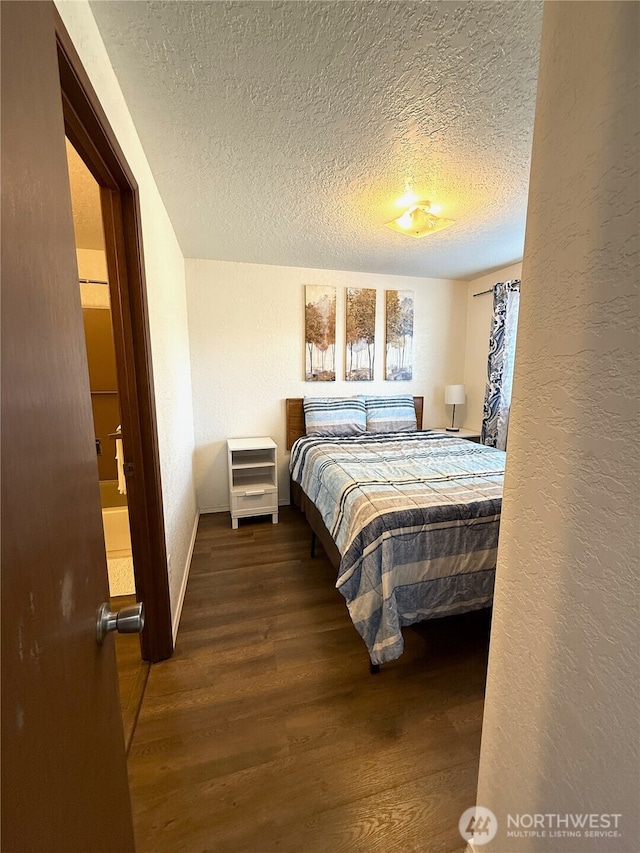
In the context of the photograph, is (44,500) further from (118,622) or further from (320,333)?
(320,333)

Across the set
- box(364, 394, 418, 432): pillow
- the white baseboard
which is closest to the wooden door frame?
the white baseboard

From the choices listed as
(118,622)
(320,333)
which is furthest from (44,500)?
(320,333)

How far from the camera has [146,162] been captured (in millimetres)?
1646

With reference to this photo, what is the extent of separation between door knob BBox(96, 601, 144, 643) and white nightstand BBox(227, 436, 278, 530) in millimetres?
2345

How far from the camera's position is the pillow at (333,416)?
328 centimetres

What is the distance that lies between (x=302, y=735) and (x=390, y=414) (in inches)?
105

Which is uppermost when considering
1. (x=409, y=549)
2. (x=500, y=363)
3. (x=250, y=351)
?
(x=250, y=351)

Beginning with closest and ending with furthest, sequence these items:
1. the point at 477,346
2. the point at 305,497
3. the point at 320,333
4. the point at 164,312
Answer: the point at 164,312, the point at 305,497, the point at 320,333, the point at 477,346

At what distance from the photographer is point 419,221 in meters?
2.08

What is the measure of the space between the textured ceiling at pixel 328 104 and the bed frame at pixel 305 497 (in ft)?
5.40

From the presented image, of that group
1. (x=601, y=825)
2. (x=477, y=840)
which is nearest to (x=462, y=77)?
(x=601, y=825)

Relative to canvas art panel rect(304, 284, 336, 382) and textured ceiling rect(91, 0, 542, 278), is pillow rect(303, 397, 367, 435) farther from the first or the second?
textured ceiling rect(91, 0, 542, 278)

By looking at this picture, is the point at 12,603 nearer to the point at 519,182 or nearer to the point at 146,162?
the point at 146,162

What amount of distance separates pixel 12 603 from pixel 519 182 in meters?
2.58
